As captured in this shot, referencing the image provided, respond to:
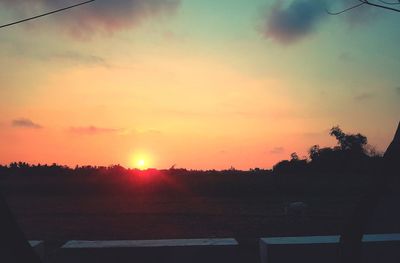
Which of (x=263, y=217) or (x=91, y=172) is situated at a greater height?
(x=91, y=172)

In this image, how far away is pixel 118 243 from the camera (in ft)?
25.7

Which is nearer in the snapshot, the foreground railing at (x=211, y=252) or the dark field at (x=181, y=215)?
the foreground railing at (x=211, y=252)

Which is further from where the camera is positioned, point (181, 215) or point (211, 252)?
point (181, 215)

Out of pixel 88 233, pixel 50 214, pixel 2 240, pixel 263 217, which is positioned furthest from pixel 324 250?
pixel 50 214

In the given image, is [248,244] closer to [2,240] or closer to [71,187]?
[2,240]

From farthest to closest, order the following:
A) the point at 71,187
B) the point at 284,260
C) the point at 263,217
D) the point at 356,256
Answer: the point at 71,187
the point at 263,217
the point at 284,260
the point at 356,256

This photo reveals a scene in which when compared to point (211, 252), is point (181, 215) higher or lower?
higher

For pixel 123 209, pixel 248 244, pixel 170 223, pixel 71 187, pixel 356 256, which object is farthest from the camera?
pixel 71 187

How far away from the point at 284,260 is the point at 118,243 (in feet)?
8.61

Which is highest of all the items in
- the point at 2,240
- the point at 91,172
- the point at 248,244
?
the point at 91,172

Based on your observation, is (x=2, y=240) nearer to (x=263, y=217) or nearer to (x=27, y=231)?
(x=27, y=231)

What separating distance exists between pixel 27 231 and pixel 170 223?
538 cm

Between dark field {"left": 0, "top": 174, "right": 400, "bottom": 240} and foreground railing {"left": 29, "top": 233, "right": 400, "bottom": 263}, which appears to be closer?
foreground railing {"left": 29, "top": 233, "right": 400, "bottom": 263}

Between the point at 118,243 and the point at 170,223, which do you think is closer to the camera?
the point at 118,243
